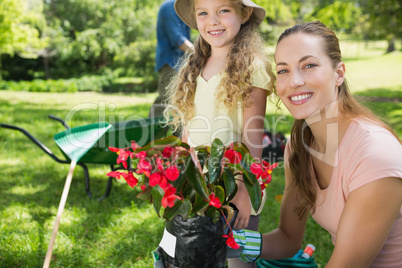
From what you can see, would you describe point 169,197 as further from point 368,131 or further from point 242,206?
point 368,131

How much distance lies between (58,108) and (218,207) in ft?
26.2

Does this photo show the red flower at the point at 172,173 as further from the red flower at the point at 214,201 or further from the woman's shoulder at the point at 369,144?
the woman's shoulder at the point at 369,144

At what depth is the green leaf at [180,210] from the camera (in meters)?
1.21

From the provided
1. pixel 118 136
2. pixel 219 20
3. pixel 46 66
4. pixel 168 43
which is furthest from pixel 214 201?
pixel 46 66

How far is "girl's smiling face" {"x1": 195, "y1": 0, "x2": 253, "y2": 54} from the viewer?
77.5 inches

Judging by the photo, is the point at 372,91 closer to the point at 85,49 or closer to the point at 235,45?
the point at 235,45

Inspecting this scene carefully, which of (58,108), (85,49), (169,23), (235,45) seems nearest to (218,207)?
(235,45)

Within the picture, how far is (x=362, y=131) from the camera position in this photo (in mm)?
1490

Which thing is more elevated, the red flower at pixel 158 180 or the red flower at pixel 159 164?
the red flower at pixel 159 164

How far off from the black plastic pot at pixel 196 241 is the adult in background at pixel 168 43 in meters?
2.68

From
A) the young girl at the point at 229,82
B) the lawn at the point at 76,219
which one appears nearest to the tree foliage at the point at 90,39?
the lawn at the point at 76,219

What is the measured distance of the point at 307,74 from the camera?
1555 mm

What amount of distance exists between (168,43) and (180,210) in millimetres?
3228

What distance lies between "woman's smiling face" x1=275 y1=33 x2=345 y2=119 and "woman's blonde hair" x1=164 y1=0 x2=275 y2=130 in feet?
1.10
